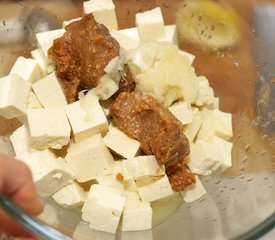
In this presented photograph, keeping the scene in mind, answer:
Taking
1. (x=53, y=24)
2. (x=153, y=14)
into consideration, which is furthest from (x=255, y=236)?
(x=53, y=24)

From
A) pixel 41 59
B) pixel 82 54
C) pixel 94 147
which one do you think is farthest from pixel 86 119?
pixel 41 59

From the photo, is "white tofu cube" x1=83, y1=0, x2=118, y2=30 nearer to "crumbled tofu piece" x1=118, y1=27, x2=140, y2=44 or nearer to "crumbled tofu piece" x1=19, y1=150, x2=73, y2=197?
"crumbled tofu piece" x1=118, y1=27, x2=140, y2=44

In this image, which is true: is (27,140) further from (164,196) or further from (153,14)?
(153,14)

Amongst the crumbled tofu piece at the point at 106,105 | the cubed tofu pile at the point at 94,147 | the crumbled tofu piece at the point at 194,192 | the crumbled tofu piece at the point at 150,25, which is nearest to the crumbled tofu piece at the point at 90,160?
the cubed tofu pile at the point at 94,147

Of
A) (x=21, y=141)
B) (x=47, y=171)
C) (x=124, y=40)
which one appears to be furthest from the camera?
(x=124, y=40)

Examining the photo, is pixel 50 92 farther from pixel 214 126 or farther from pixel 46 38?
pixel 214 126
